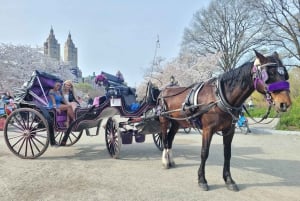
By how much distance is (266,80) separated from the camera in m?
4.31

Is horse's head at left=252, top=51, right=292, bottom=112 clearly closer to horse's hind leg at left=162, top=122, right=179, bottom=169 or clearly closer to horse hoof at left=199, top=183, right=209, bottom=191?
horse hoof at left=199, top=183, right=209, bottom=191

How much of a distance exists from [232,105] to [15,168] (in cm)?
439

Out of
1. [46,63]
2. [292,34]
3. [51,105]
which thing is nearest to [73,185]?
[51,105]

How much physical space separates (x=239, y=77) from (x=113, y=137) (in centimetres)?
357

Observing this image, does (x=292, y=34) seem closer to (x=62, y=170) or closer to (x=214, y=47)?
(x=214, y=47)

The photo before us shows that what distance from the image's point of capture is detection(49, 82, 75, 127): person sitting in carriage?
763 cm

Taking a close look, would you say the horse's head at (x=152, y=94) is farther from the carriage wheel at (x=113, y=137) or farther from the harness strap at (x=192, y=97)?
the harness strap at (x=192, y=97)

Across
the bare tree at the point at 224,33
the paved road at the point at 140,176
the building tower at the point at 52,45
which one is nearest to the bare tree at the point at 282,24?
the bare tree at the point at 224,33

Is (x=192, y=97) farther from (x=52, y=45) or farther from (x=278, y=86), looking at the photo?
(x=52, y=45)

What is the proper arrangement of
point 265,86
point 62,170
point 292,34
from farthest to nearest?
point 292,34, point 62,170, point 265,86

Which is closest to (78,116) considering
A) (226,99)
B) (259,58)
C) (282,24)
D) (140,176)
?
(140,176)

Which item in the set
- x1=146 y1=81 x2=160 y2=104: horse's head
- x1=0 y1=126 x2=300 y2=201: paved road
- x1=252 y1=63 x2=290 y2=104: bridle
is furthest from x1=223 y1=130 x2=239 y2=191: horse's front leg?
x1=146 y1=81 x2=160 y2=104: horse's head

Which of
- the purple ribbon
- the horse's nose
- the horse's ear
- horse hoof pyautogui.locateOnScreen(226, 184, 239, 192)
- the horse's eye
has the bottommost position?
horse hoof pyautogui.locateOnScreen(226, 184, 239, 192)

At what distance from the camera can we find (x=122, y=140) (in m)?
7.52
